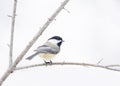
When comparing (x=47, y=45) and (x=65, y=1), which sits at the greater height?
(x=65, y=1)

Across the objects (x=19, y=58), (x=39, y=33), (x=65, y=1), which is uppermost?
(x=65, y=1)

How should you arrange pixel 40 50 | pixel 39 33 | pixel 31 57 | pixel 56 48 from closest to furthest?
1. pixel 39 33
2. pixel 31 57
3. pixel 40 50
4. pixel 56 48

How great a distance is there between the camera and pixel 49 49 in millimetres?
1495

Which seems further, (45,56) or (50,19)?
(45,56)

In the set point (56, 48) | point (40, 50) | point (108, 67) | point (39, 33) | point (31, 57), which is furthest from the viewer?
point (56, 48)

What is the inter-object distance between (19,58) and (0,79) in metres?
0.13

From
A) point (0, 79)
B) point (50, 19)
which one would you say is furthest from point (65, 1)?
point (0, 79)

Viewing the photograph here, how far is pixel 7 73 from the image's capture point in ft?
3.49

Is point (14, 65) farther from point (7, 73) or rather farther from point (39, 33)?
point (39, 33)

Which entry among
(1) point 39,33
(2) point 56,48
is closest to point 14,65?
(1) point 39,33

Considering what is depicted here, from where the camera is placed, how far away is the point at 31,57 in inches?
50.9

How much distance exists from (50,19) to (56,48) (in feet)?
1.54

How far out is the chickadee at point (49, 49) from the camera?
1404mm

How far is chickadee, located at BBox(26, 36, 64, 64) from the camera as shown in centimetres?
140
